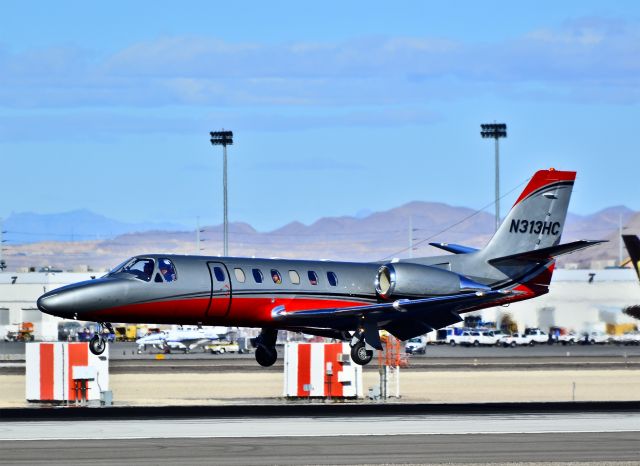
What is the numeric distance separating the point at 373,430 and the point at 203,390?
2645 centimetres

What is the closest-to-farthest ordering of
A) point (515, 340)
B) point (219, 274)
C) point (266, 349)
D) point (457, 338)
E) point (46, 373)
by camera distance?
point (219, 274)
point (266, 349)
point (46, 373)
point (515, 340)
point (457, 338)

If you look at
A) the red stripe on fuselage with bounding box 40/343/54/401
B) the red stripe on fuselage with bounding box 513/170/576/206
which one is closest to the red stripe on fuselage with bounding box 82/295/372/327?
the red stripe on fuselage with bounding box 40/343/54/401

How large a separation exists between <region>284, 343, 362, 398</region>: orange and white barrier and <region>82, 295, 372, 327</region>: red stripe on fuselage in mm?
5285

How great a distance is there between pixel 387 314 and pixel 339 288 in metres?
2.35

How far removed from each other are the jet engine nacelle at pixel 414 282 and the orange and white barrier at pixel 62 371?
12695mm

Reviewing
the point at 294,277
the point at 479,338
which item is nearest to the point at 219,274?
the point at 294,277

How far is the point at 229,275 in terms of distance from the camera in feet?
157

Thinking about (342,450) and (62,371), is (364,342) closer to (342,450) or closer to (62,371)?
(62,371)

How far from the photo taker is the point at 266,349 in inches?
1996

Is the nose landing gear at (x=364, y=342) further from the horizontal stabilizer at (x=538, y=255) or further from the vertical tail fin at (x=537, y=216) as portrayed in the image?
the vertical tail fin at (x=537, y=216)

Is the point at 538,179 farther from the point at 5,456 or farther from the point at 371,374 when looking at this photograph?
the point at 5,456

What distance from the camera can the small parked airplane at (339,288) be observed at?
4594 centimetres

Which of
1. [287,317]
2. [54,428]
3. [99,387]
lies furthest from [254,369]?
[54,428]

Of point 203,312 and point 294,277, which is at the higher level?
point 294,277
